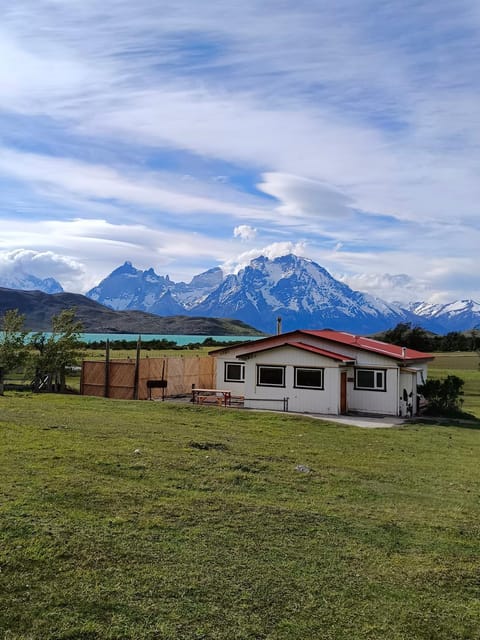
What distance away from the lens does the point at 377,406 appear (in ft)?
91.4

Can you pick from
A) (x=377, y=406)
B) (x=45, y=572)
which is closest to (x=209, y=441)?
(x=45, y=572)

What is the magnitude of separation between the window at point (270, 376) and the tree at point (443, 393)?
750 cm

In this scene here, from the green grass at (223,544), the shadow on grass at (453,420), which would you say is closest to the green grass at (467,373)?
the shadow on grass at (453,420)

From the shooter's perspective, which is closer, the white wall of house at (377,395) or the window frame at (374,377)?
the white wall of house at (377,395)

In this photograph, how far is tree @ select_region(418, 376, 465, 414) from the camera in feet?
97.1

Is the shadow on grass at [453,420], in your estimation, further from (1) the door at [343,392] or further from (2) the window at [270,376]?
(2) the window at [270,376]

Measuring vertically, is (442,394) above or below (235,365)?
below

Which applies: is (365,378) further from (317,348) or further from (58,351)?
(58,351)

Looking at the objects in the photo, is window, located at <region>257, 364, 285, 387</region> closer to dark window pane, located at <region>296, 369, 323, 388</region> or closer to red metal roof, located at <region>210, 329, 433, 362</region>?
dark window pane, located at <region>296, 369, 323, 388</region>

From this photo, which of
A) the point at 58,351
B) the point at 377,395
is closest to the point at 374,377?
the point at 377,395

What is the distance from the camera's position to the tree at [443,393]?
97.1ft

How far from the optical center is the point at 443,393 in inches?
1175

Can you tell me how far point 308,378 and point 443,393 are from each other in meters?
7.36

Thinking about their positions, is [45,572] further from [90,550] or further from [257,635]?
[257,635]
